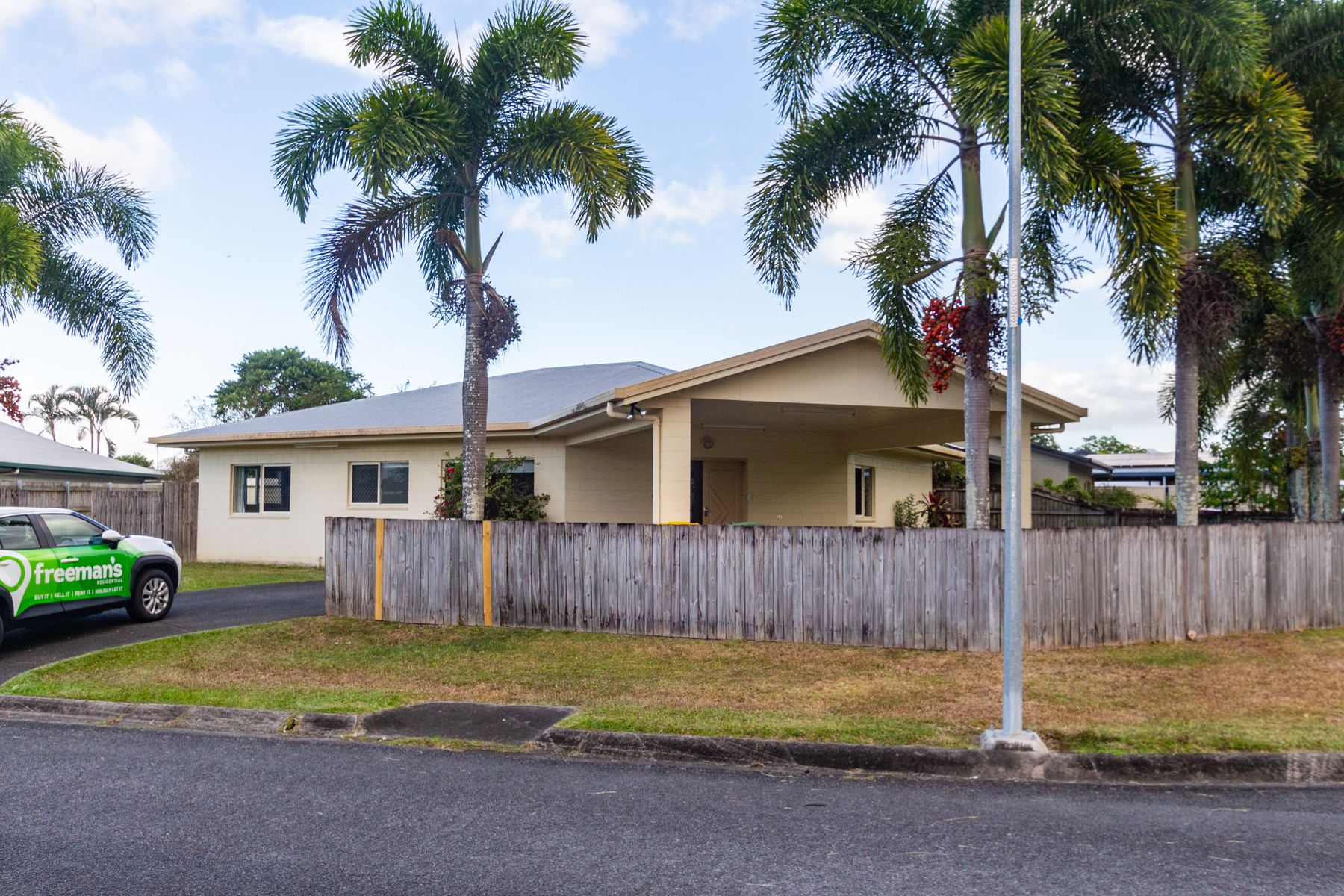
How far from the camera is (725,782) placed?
6.38 metres

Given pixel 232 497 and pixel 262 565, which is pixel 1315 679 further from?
pixel 232 497

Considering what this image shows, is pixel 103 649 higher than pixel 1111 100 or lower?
lower

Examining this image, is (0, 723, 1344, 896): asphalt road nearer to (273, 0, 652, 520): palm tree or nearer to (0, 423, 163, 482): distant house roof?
(273, 0, 652, 520): palm tree

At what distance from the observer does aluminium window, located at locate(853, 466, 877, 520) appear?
75.7 feet

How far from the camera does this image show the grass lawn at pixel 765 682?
7.35 metres

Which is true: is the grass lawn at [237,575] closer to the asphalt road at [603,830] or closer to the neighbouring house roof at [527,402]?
the neighbouring house roof at [527,402]

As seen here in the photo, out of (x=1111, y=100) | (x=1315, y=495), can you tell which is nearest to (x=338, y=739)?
(x=1111, y=100)

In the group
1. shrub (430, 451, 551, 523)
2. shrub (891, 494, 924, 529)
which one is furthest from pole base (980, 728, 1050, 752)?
shrub (891, 494, 924, 529)

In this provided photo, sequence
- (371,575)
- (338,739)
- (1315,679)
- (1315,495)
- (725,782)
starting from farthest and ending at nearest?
(1315,495) < (371,575) < (1315,679) < (338,739) < (725,782)

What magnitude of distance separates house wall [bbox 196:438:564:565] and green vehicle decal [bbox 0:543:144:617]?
643 centimetres

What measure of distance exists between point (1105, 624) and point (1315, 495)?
1162 centimetres

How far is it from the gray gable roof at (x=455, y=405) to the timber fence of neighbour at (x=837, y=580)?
19.8ft

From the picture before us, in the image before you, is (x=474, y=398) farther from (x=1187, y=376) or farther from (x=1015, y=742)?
(x=1187, y=376)

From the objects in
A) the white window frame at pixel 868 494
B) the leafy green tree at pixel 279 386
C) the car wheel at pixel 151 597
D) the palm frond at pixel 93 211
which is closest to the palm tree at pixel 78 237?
the palm frond at pixel 93 211
